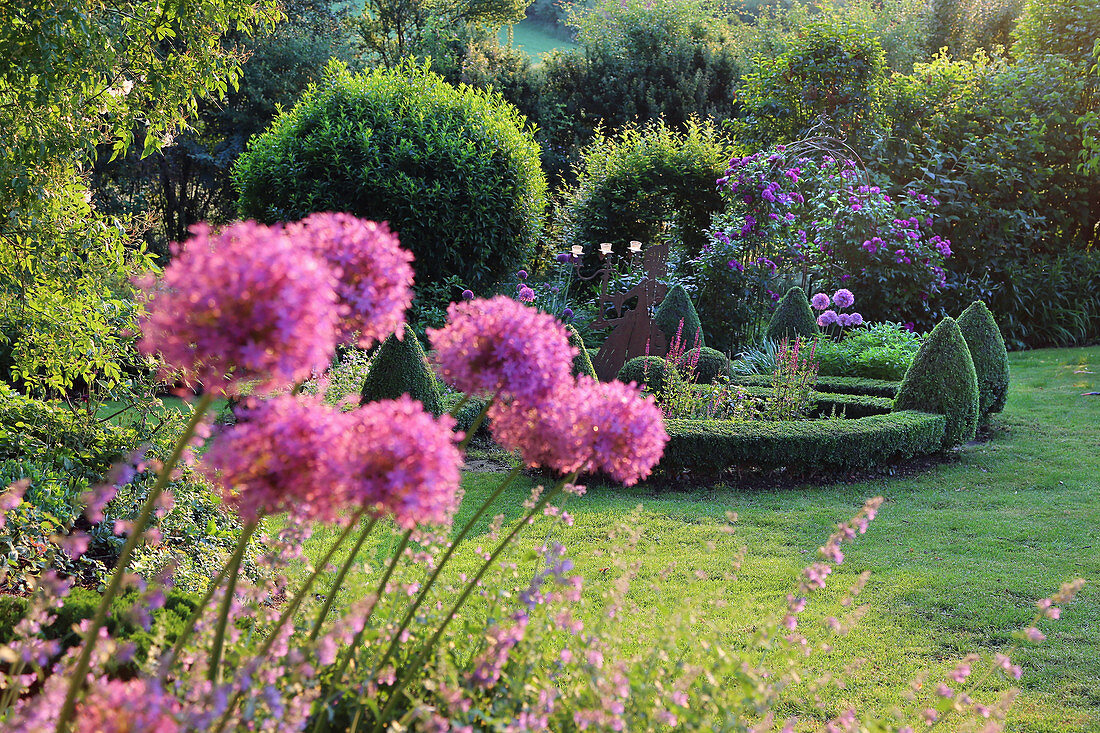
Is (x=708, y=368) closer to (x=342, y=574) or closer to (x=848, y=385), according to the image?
(x=848, y=385)

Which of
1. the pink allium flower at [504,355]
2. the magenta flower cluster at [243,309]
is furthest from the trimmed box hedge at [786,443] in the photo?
the magenta flower cluster at [243,309]

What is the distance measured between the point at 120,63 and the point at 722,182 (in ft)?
29.3

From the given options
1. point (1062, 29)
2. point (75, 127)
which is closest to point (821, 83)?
point (1062, 29)

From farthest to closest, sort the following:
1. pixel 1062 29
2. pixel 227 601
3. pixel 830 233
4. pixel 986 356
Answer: pixel 1062 29 < pixel 830 233 < pixel 986 356 < pixel 227 601

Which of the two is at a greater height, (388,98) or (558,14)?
(558,14)

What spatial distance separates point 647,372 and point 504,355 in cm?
581

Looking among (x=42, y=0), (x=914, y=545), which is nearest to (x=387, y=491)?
(x=42, y=0)

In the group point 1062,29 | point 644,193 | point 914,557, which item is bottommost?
point 914,557

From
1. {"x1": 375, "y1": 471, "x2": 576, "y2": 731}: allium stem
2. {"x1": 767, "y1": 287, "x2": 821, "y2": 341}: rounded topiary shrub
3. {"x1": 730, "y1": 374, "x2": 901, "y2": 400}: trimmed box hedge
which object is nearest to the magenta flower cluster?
{"x1": 375, "y1": 471, "x2": 576, "y2": 731}: allium stem

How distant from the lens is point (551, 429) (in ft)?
5.10

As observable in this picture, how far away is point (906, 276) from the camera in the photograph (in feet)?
38.3

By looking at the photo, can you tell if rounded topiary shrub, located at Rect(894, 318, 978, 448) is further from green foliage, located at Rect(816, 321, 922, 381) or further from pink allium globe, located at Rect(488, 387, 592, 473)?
pink allium globe, located at Rect(488, 387, 592, 473)

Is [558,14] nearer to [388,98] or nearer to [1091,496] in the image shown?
[388,98]

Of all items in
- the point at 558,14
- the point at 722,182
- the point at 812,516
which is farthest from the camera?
the point at 558,14
